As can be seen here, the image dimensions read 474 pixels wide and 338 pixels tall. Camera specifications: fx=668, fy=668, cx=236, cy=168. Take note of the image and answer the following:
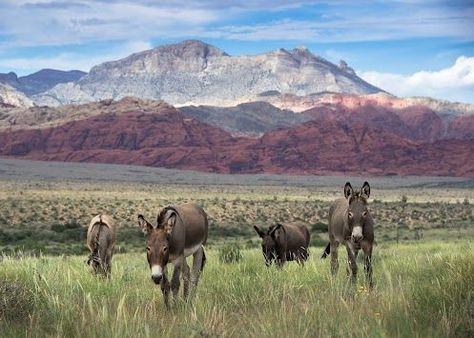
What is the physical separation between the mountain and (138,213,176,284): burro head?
5808 inches

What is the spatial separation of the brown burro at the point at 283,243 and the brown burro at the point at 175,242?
3490 millimetres

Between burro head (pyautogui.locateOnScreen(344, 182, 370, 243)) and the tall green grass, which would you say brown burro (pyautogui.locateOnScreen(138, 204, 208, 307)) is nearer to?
the tall green grass

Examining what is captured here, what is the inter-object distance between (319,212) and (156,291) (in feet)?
170

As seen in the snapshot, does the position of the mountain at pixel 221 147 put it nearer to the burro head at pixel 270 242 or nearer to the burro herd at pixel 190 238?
the burro head at pixel 270 242

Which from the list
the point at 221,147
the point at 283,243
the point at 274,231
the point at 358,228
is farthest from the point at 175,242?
the point at 221,147

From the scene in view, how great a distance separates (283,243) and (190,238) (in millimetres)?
7304

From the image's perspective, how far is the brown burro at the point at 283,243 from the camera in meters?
15.5

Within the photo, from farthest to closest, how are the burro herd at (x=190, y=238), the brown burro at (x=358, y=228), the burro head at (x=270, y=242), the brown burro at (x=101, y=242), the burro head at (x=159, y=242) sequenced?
the burro head at (x=270, y=242), the brown burro at (x=101, y=242), the brown burro at (x=358, y=228), the burro herd at (x=190, y=238), the burro head at (x=159, y=242)

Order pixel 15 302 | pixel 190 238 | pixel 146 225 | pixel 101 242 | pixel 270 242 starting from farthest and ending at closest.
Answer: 1. pixel 270 242
2. pixel 101 242
3. pixel 190 238
4. pixel 146 225
5. pixel 15 302

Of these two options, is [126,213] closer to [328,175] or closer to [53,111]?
[328,175]

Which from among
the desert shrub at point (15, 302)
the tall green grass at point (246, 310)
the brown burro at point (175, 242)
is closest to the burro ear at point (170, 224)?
the brown burro at point (175, 242)

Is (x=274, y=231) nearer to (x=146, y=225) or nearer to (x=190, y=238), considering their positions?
(x=190, y=238)

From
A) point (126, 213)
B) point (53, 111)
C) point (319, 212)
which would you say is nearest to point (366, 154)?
point (53, 111)

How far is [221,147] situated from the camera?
170000 mm
